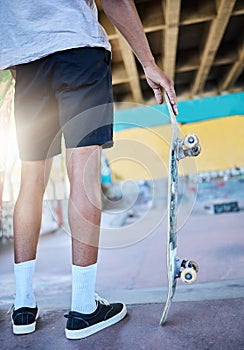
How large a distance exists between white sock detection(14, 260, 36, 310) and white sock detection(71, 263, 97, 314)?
17 cm

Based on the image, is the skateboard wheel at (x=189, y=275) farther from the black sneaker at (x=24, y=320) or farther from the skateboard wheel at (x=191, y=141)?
the black sneaker at (x=24, y=320)

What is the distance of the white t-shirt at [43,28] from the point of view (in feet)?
3.71

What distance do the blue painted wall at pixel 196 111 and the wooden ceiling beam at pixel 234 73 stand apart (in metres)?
0.27

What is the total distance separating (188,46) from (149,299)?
17.6 ft

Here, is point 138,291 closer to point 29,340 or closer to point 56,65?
point 29,340

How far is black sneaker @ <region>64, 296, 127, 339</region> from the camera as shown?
1.07 metres

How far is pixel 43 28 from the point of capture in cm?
115

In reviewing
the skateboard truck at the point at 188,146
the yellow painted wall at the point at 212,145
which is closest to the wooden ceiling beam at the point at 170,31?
the yellow painted wall at the point at 212,145

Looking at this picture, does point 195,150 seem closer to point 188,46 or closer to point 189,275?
point 189,275

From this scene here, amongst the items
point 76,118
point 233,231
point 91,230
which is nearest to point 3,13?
point 76,118

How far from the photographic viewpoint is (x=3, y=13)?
47.3 inches

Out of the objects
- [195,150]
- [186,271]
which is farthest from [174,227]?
[195,150]

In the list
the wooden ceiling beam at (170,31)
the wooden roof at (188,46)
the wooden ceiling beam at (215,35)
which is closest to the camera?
the wooden ceiling beam at (170,31)

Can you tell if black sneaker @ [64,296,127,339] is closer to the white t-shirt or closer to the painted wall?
the white t-shirt
